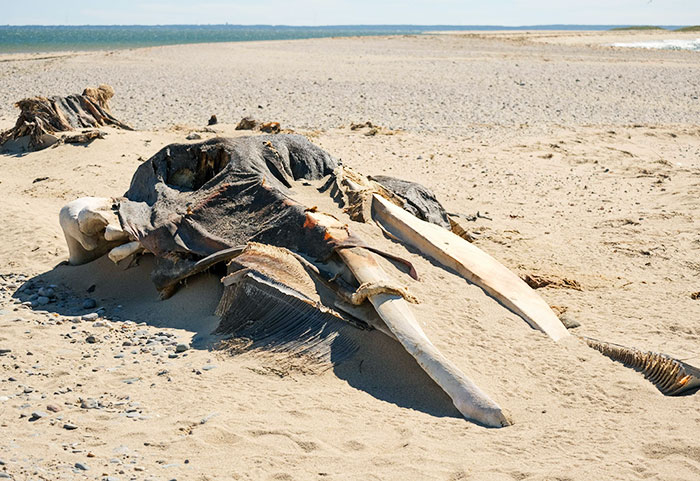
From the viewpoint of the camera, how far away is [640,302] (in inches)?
219

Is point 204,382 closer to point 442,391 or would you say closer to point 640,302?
point 442,391

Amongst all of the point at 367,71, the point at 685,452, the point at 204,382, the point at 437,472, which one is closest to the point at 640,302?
the point at 685,452

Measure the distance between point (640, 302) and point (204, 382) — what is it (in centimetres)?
350

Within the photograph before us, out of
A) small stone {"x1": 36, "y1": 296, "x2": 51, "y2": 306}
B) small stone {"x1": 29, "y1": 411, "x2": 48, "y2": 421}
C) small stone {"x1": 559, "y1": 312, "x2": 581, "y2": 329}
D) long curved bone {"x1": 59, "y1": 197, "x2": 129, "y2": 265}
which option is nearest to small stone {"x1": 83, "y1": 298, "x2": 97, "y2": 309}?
small stone {"x1": 36, "y1": 296, "x2": 51, "y2": 306}

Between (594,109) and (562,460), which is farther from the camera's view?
(594,109)

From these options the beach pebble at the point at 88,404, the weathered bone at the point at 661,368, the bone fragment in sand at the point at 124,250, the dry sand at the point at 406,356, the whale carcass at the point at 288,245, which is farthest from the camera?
the bone fragment in sand at the point at 124,250

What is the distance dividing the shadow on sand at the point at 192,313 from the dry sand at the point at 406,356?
1cm

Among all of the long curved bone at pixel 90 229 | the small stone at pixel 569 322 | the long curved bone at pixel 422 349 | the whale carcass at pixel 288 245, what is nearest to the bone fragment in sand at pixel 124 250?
the whale carcass at pixel 288 245

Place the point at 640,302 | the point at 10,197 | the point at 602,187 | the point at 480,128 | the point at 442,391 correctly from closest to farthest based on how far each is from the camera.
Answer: the point at 442,391
the point at 640,302
the point at 10,197
the point at 602,187
the point at 480,128

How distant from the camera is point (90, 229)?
19.5 ft

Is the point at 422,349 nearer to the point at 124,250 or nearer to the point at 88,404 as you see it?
the point at 88,404

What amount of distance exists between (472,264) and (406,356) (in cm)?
125

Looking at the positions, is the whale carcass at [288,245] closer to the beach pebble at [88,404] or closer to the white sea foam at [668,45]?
the beach pebble at [88,404]

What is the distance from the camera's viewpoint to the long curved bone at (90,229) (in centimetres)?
588
